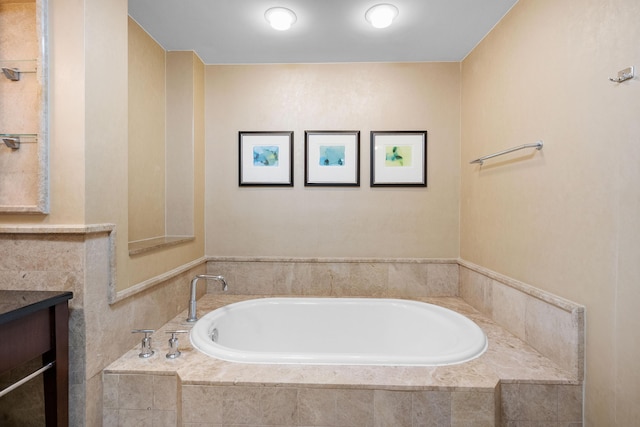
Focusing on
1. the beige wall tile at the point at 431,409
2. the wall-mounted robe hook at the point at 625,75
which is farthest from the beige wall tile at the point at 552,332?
the wall-mounted robe hook at the point at 625,75

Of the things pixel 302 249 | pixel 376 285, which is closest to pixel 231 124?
pixel 302 249

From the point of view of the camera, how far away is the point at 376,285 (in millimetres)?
2387

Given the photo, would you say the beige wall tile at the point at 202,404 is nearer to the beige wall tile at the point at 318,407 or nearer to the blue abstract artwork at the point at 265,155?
the beige wall tile at the point at 318,407

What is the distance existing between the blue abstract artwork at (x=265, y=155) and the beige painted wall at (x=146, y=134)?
2.27 feet

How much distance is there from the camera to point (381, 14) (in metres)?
1.72

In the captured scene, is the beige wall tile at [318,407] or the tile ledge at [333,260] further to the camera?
the tile ledge at [333,260]

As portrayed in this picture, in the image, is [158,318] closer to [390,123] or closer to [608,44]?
[390,123]

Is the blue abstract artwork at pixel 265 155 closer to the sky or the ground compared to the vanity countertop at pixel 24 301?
closer to the sky

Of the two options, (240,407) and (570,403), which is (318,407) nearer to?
(240,407)

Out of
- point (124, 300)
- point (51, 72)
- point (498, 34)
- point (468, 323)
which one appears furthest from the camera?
point (498, 34)

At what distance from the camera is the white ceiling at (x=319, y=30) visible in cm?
171

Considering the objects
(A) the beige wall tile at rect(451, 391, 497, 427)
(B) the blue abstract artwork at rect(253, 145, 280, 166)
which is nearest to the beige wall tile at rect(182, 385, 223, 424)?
(A) the beige wall tile at rect(451, 391, 497, 427)

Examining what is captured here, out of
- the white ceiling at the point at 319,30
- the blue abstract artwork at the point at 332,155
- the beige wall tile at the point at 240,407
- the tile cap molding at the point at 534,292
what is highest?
the white ceiling at the point at 319,30

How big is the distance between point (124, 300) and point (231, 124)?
1527 millimetres
